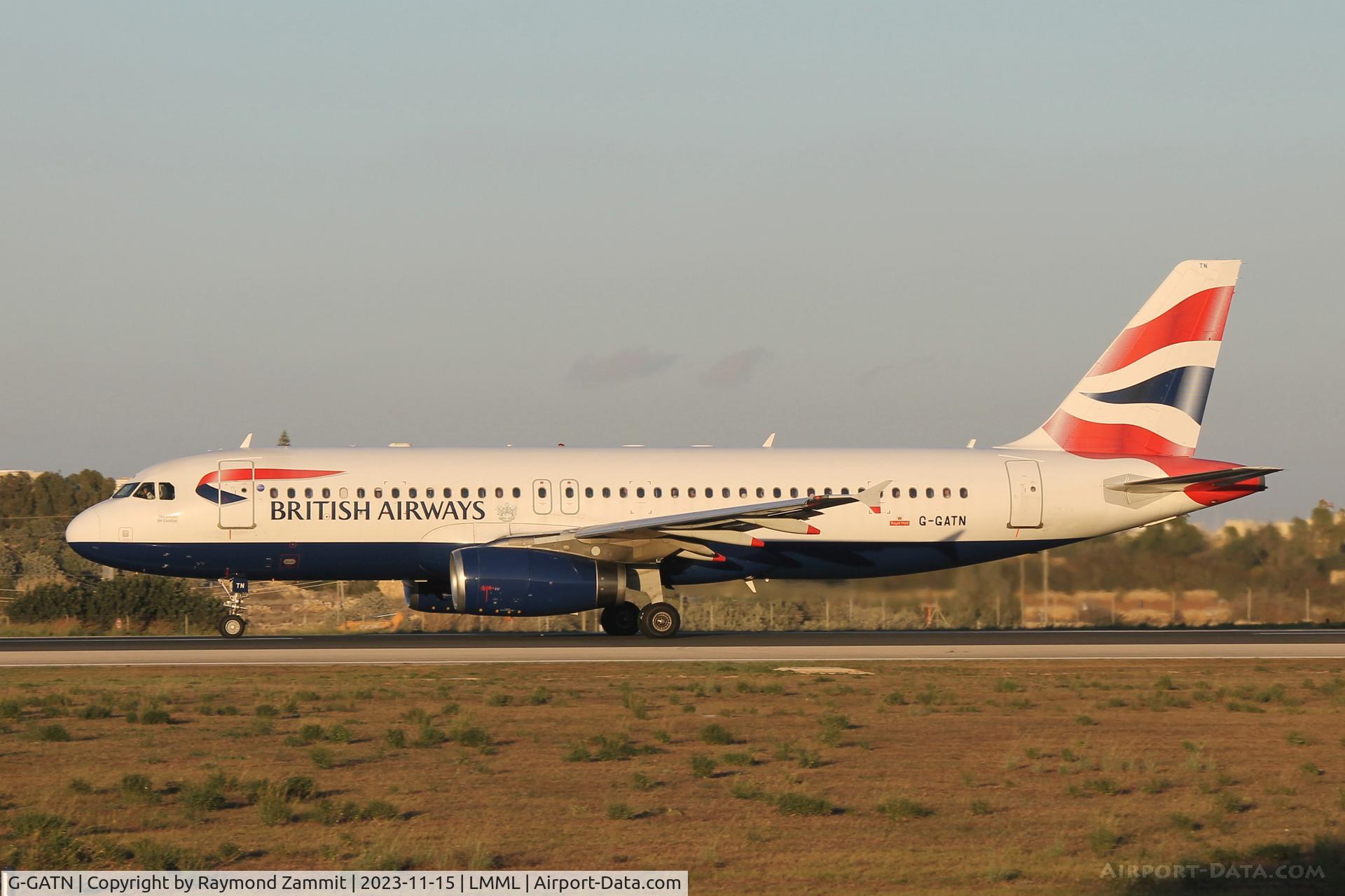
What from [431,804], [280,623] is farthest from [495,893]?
[280,623]

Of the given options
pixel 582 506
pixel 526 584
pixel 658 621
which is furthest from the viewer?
pixel 582 506

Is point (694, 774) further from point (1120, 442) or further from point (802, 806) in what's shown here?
point (1120, 442)

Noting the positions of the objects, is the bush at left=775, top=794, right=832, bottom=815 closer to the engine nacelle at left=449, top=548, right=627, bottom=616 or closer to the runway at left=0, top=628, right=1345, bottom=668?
the runway at left=0, top=628, right=1345, bottom=668

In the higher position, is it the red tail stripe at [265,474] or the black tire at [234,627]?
the red tail stripe at [265,474]

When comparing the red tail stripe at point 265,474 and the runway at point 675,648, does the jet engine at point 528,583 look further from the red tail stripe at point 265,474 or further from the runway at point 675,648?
the red tail stripe at point 265,474

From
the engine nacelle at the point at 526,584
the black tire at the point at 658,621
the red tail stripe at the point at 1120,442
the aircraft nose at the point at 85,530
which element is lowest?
the black tire at the point at 658,621

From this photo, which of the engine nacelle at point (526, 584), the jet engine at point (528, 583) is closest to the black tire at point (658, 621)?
the jet engine at point (528, 583)

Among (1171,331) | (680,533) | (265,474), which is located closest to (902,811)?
(680,533)

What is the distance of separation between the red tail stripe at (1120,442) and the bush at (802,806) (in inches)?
865

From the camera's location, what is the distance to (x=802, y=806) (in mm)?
11727

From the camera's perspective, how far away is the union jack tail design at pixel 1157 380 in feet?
106

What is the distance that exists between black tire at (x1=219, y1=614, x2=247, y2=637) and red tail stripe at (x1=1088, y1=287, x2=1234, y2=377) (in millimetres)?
19239

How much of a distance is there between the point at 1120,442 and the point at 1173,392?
167 centimetres

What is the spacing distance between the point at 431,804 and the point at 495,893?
10.8 ft
